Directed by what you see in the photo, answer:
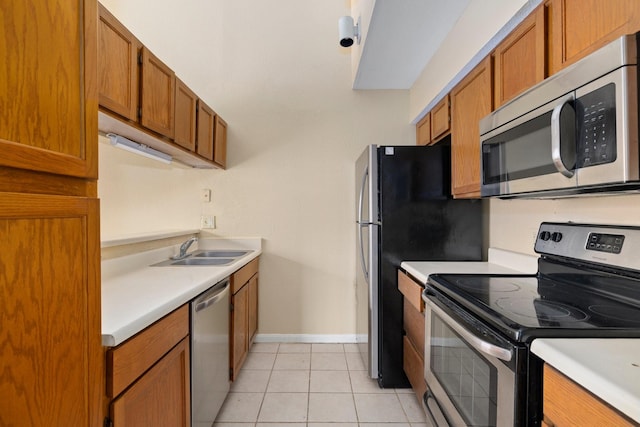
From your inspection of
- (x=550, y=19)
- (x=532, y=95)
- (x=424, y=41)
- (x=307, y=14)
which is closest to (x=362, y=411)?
(x=532, y=95)

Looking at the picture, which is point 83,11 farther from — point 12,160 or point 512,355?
point 512,355

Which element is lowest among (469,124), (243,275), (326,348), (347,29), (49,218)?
(326,348)

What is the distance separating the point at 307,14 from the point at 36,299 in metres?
2.95

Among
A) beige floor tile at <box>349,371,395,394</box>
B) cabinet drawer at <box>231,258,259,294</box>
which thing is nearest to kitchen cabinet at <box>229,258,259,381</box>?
cabinet drawer at <box>231,258,259,294</box>

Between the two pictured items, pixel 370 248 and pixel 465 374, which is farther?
pixel 370 248

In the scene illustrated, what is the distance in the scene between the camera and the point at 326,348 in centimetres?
264

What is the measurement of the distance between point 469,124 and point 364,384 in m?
1.82

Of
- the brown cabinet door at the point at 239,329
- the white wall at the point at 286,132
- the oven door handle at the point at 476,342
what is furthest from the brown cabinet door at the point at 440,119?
the brown cabinet door at the point at 239,329

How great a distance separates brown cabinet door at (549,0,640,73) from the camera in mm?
819

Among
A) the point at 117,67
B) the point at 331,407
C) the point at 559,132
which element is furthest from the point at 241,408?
the point at 559,132

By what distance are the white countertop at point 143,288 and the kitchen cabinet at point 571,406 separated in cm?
112

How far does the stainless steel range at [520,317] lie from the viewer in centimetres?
77

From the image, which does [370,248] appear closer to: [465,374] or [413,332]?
[413,332]

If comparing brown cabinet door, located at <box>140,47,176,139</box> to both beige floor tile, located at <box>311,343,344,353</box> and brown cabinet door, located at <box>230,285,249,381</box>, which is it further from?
beige floor tile, located at <box>311,343,344,353</box>
